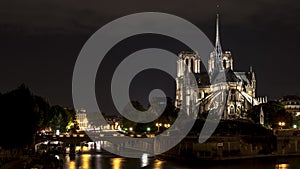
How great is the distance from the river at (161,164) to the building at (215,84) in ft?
166

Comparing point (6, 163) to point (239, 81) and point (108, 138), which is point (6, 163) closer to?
point (108, 138)

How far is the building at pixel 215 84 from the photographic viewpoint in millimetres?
103750

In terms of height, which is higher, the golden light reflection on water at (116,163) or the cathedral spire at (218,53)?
the cathedral spire at (218,53)

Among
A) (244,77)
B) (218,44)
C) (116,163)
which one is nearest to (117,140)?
(116,163)

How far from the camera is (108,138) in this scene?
61.2 meters

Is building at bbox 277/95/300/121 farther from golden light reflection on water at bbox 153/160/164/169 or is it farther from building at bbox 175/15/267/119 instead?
golden light reflection on water at bbox 153/160/164/169

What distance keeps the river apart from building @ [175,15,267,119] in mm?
50662

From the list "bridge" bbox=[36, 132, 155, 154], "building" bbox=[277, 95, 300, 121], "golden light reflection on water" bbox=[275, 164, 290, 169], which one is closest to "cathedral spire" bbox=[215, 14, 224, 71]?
"building" bbox=[277, 95, 300, 121]

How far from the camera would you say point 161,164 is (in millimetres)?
47812

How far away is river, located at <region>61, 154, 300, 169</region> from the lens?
44.9 metres

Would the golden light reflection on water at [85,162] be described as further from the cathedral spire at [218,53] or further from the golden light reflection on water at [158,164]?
the cathedral spire at [218,53]

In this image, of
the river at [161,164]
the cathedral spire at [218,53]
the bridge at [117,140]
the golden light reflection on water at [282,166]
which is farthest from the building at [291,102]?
the golden light reflection on water at [282,166]

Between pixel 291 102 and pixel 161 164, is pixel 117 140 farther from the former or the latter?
Answer: pixel 291 102

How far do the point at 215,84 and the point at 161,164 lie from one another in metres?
69.3
